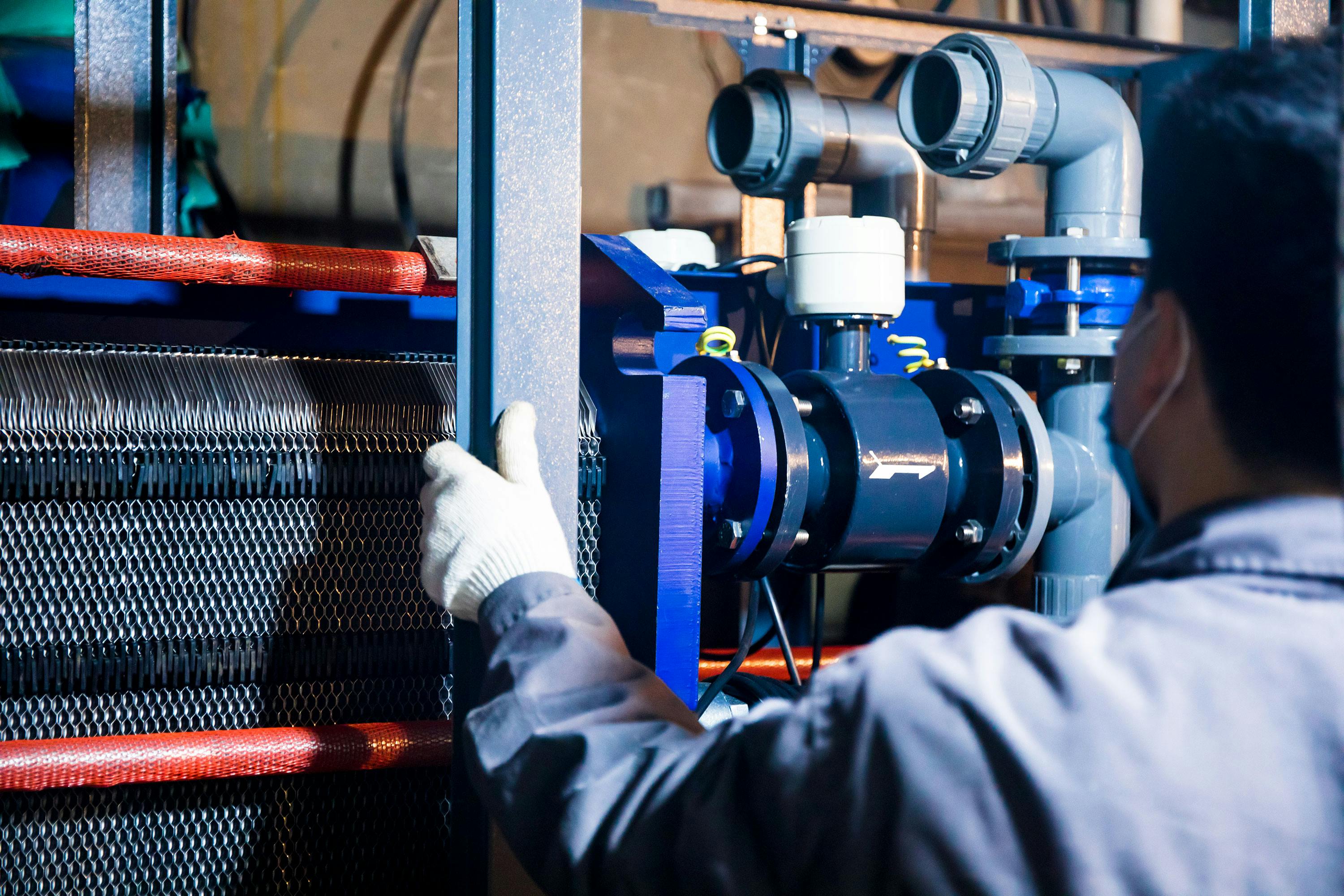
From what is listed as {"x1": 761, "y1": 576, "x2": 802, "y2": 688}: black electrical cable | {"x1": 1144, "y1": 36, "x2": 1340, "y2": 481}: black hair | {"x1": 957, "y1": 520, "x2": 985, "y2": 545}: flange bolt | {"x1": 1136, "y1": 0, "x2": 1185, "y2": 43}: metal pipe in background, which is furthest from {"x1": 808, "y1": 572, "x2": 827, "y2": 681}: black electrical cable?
{"x1": 1136, "y1": 0, "x2": 1185, "y2": 43}: metal pipe in background

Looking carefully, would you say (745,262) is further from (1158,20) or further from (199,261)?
(1158,20)

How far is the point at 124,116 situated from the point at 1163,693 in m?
1.74

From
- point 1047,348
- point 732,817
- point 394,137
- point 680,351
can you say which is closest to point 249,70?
point 394,137

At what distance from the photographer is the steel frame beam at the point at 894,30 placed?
6.39 feet

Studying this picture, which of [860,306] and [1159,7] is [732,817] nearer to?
[860,306]

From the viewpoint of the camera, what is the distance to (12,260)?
100 centimetres

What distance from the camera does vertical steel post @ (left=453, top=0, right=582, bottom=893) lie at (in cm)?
88

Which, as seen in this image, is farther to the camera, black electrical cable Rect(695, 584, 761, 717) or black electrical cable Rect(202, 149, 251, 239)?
black electrical cable Rect(202, 149, 251, 239)

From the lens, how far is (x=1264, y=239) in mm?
512

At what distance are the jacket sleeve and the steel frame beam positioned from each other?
1.53 m

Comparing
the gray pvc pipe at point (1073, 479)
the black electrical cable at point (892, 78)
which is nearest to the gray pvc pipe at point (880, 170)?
the gray pvc pipe at point (1073, 479)

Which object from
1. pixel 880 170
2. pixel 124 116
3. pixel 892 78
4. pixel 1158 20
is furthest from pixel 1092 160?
pixel 892 78

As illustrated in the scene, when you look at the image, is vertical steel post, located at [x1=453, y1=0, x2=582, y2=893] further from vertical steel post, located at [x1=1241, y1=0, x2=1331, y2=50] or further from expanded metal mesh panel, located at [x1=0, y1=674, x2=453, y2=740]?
vertical steel post, located at [x1=1241, y1=0, x2=1331, y2=50]

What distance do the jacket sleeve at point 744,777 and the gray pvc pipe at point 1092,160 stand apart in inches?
43.1
